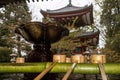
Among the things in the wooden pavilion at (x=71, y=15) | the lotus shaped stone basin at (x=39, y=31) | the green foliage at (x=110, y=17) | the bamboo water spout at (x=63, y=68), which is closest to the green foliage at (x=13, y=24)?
the wooden pavilion at (x=71, y=15)

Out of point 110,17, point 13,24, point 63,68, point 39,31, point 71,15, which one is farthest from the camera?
point 110,17

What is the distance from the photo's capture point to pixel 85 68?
3.43 meters

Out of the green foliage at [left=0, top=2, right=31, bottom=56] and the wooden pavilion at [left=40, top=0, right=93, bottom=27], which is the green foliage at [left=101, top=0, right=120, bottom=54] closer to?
the wooden pavilion at [left=40, top=0, right=93, bottom=27]

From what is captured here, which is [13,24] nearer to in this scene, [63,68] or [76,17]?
[76,17]

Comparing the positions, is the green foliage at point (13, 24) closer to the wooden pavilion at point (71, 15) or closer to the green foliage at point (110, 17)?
the wooden pavilion at point (71, 15)

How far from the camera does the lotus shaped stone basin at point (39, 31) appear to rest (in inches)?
199

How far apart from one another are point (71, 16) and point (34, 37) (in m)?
18.3

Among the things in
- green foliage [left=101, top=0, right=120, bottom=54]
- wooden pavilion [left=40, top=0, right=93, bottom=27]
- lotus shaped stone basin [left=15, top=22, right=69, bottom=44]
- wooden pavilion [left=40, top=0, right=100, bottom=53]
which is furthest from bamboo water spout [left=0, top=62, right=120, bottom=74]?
green foliage [left=101, top=0, right=120, bottom=54]

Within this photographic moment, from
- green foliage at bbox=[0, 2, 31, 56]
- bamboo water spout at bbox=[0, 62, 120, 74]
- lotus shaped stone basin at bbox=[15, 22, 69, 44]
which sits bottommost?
bamboo water spout at bbox=[0, 62, 120, 74]

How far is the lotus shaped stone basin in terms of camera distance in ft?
16.6

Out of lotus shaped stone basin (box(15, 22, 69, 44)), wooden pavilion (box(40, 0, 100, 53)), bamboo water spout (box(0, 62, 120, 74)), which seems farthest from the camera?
wooden pavilion (box(40, 0, 100, 53))

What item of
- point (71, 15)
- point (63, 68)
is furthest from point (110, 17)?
point (63, 68)

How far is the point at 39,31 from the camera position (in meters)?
5.14

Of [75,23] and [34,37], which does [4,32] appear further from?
[34,37]
